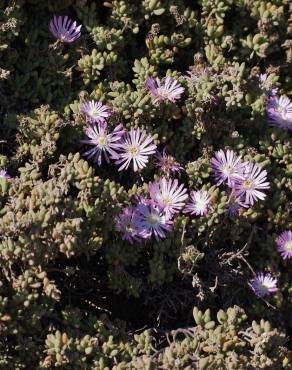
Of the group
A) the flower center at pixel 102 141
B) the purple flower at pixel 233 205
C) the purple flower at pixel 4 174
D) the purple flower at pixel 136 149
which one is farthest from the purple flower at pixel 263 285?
the purple flower at pixel 4 174

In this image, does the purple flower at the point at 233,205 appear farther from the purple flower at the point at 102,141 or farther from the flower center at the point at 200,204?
the purple flower at the point at 102,141

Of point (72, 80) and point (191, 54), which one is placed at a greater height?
point (191, 54)

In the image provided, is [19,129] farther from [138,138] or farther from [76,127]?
[138,138]

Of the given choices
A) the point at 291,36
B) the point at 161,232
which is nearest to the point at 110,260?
the point at 161,232

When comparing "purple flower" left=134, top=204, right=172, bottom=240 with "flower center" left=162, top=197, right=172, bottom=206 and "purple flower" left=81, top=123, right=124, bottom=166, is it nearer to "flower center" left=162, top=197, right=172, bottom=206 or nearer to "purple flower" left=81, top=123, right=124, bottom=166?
"flower center" left=162, top=197, right=172, bottom=206

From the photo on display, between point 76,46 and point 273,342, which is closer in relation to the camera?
point 273,342

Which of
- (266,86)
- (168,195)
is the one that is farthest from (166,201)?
(266,86)

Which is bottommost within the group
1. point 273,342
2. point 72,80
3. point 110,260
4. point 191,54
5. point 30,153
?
point 273,342

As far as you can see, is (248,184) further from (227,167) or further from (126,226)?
(126,226)
